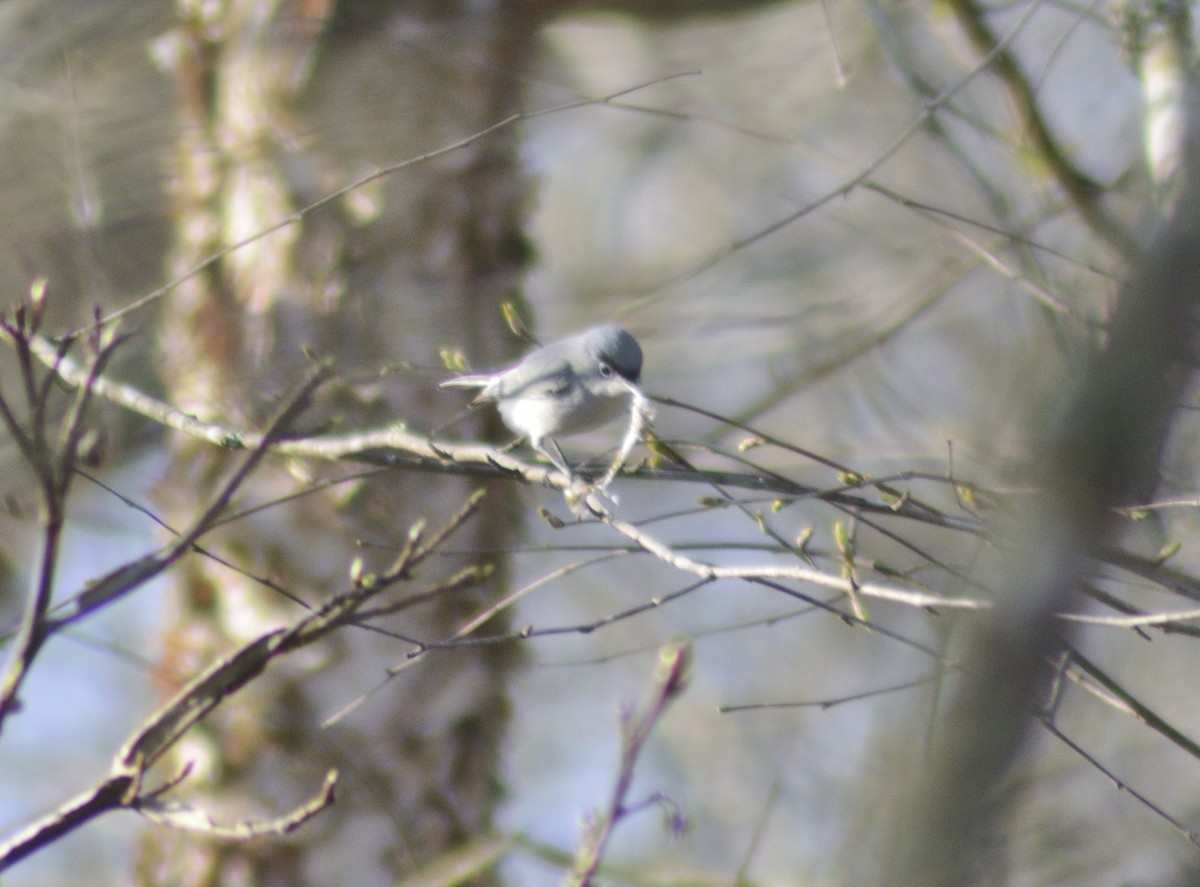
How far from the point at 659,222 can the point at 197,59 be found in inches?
163

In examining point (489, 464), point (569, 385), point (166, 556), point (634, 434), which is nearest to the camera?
point (166, 556)

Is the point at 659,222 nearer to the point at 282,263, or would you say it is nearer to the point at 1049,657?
the point at 282,263

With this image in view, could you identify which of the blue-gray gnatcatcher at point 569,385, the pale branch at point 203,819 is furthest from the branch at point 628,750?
the blue-gray gnatcatcher at point 569,385

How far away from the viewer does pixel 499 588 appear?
2.91 metres

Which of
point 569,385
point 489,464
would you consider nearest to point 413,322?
point 569,385

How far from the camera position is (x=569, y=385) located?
224 centimetres

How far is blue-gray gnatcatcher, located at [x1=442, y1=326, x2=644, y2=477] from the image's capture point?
2195 mm

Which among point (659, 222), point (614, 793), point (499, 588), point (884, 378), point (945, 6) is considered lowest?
point (614, 793)

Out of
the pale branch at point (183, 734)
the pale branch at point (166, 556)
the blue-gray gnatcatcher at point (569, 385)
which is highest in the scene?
the blue-gray gnatcatcher at point (569, 385)

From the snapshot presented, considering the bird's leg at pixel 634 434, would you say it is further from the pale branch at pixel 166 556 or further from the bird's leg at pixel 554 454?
the pale branch at pixel 166 556

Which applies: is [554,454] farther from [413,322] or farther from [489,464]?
[413,322]

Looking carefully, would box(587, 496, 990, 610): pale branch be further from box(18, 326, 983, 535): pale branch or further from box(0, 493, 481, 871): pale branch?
box(0, 493, 481, 871): pale branch

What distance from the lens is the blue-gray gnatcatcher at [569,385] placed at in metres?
2.20

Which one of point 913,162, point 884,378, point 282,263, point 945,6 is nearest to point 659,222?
point 913,162
